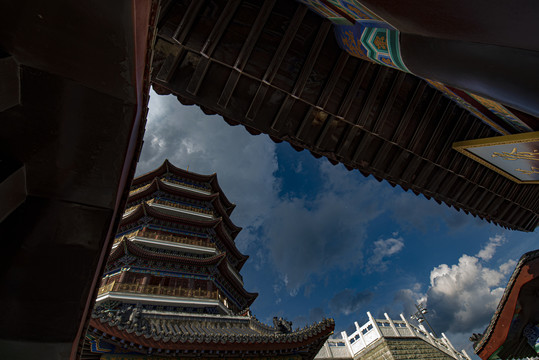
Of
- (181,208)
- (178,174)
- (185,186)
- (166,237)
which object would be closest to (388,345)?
(166,237)

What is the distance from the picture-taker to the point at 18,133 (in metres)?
1.64

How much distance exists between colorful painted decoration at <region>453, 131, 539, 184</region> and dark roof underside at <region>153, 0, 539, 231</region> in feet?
0.99

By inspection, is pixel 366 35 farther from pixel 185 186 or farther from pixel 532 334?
pixel 185 186

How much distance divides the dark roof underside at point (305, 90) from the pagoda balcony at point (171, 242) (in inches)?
598

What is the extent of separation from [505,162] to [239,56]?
580cm

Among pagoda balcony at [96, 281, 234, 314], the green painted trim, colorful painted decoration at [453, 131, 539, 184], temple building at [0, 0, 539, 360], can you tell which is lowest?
temple building at [0, 0, 539, 360]

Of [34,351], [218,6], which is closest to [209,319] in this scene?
[34,351]

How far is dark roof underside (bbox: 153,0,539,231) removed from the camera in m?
3.60

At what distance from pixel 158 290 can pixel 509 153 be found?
15.9 m

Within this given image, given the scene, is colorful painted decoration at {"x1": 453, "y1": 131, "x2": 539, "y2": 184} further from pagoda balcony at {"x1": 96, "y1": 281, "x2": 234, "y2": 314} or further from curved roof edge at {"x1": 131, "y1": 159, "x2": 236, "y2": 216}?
curved roof edge at {"x1": 131, "y1": 159, "x2": 236, "y2": 216}

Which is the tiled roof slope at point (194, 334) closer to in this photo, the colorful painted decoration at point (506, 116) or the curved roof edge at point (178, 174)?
the colorful painted decoration at point (506, 116)

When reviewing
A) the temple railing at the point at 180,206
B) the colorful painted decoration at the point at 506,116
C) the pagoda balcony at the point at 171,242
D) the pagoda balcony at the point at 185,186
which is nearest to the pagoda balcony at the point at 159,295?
the pagoda balcony at the point at 171,242

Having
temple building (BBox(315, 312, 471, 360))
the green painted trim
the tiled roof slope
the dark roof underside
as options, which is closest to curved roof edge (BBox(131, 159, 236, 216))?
the tiled roof slope

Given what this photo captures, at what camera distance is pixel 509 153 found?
498cm
